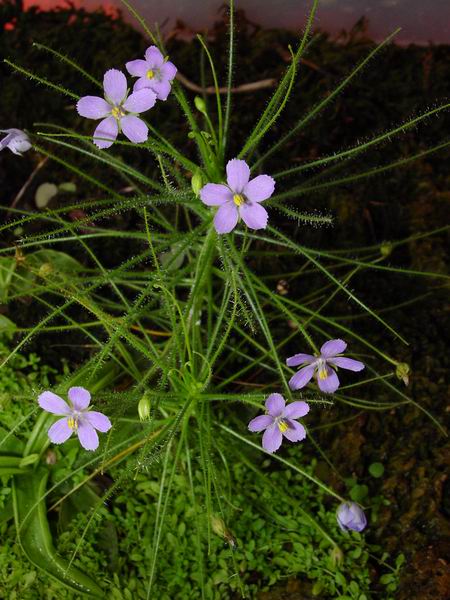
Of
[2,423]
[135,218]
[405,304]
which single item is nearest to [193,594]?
[2,423]

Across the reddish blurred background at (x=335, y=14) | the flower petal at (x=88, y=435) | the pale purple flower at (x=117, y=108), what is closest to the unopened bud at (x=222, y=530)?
the flower petal at (x=88, y=435)

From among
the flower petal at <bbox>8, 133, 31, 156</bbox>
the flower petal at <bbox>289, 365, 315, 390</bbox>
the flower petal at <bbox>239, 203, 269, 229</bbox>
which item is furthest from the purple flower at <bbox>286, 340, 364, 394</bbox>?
the flower petal at <bbox>8, 133, 31, 156</bbox>

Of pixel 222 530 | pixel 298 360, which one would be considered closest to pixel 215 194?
pixel 298 360

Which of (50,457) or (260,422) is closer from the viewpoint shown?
(260,422)

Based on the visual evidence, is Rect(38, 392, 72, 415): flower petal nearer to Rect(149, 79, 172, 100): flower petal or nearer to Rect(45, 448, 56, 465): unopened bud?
Rect(45, 448, 56, 465): unopened bud

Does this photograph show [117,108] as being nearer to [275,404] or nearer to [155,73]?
[155,73]

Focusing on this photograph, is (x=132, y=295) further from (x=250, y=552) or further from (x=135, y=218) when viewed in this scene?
(x=250, y=552)
